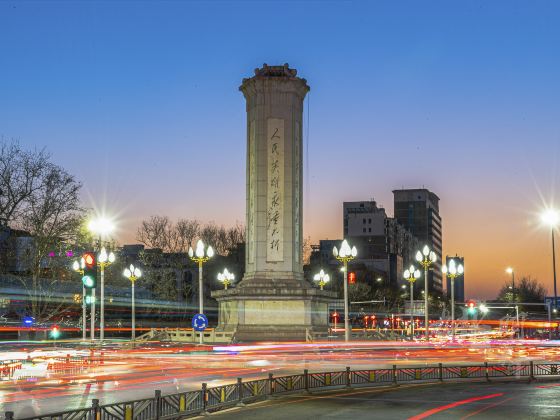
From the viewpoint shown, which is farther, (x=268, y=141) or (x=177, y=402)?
(x=268, y=141)

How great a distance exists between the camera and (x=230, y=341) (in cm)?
5184

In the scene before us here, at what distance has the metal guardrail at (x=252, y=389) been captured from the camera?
1583 centimetres

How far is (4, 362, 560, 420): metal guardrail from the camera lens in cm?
1583

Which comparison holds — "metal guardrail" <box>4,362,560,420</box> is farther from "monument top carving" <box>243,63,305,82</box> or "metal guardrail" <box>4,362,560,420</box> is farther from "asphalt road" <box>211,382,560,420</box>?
"monument top carving" <box>243,63,305,82</box>

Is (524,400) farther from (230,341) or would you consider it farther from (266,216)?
(266,216)

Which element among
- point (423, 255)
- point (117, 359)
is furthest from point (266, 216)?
point (117, 359)

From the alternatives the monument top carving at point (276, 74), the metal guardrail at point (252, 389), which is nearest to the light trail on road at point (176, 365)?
the metal guardrail at point (252, 389)

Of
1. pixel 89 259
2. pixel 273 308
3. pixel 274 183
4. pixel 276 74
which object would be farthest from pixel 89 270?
pixel 276 74

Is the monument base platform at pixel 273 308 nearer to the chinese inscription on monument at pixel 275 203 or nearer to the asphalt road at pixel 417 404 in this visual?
the chinese inscription on monument at pixel 275 203

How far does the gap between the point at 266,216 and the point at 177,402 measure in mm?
39540

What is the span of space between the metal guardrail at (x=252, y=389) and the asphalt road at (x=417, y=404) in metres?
0.44

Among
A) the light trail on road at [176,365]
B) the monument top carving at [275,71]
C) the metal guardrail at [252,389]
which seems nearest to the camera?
the metal guardrail at [252,389]

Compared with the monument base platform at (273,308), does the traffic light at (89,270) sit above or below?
above

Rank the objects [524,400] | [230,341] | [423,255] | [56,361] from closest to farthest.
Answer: [524,400] → [56,361] → [423,255] → [230,341]
